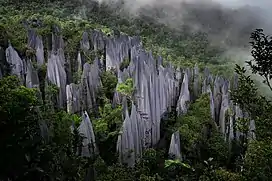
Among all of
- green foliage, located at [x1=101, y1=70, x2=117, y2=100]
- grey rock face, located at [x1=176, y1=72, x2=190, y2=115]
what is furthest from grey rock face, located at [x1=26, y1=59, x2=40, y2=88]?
grey rock face, located at [x1=176, y1=72, x2=190, y2=115]

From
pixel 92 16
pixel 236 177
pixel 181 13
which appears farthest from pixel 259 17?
pixel 236 177

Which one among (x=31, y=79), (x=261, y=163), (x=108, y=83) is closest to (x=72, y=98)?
(x=31, y=79)

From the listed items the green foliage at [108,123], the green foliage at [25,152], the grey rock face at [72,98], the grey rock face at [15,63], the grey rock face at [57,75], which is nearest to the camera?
the green foliage at [25,152]

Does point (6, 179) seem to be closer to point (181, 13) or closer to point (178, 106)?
point (178, 106)

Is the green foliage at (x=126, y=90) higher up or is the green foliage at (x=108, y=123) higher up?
the green foliage at (x=126, y=90)

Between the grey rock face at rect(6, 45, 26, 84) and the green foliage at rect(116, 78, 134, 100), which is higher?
the grey rock face at rect(6, 45, 26, 84)

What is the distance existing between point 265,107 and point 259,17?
89.8 m

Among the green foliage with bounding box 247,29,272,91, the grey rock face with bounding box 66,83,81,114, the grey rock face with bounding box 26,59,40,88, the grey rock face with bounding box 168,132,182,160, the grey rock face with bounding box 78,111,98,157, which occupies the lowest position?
the grey rock face with bounding box 168,132,182,160

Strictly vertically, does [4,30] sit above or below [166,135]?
above

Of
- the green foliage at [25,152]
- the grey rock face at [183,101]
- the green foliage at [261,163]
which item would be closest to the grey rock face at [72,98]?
the grey rock face at [183,101]

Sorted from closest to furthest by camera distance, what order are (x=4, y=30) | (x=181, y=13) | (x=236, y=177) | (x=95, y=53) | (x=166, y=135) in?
(x=236, y=177) < (x=166, y=135) < (x=4, y=30) < (x=95, y=53) < (x=181, y=13)

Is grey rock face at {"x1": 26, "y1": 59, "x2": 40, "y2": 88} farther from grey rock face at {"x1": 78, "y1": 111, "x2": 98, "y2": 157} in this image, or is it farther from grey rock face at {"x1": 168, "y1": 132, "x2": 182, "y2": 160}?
grey rock face at {"x1": 168, "y1": 132, "x2": 182, "y2": 160}

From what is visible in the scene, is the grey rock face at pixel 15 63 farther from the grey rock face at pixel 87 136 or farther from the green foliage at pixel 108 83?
the grey rock face at pixel 87 136

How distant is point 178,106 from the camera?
29594 millimetres
